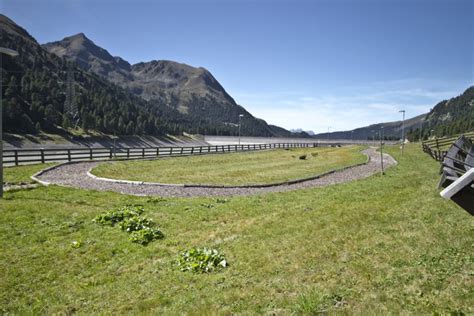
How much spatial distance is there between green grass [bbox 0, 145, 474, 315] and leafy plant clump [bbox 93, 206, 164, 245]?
0.33m

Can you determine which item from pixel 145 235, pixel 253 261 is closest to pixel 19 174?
pixel 145 235

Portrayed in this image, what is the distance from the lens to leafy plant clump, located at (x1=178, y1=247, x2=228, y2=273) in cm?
763

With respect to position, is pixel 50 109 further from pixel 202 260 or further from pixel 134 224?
pixel 202 260

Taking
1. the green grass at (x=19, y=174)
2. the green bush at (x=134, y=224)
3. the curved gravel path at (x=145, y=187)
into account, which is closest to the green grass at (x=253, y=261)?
the green bush at (x=134, y=224)

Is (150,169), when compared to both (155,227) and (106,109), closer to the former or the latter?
(155,227)

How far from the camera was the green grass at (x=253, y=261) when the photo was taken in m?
5.79

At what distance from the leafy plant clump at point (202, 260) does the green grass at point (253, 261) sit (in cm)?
25

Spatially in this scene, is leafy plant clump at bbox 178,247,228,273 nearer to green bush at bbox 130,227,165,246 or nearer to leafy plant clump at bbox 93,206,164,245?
green bush at bbox 130,227,165,246

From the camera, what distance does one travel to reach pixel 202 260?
804 cm

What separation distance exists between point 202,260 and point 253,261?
52.9 inches

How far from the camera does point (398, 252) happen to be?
7699 mm

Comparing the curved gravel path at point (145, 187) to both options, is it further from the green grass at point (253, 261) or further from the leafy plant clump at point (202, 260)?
the leafy plant clump at point (202, 260)

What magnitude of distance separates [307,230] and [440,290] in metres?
4.84

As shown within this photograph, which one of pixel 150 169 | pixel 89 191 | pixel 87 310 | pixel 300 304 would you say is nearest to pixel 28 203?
pixel 89 191
